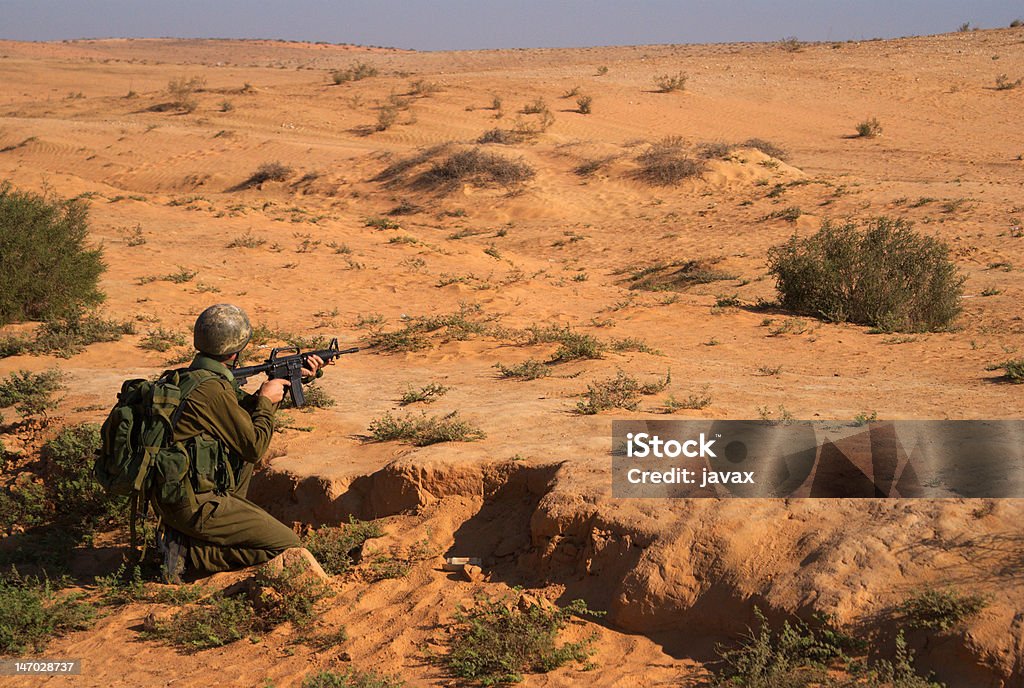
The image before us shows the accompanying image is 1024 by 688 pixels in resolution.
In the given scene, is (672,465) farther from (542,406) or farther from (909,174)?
(909,174)

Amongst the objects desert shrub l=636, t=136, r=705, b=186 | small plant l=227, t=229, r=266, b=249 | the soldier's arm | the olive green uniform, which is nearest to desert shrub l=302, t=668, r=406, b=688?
the olive green uniform

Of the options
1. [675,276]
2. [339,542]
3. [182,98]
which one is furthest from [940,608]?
[182,98]

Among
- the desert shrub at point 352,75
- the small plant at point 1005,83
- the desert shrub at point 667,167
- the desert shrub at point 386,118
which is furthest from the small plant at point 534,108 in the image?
the small plant at point 1005,83

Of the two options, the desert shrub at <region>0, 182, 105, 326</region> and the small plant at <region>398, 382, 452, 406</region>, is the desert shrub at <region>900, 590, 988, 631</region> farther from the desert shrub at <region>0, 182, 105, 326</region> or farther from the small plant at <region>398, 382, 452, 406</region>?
the desert shrub at <region>0, 182, 105, 326</region>

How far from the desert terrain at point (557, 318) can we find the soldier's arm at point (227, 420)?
2.79 feet

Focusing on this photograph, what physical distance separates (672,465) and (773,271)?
7202 millimetres

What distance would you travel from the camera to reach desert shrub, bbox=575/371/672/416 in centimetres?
597

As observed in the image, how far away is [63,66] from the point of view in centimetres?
4344

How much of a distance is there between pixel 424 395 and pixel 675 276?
299 inches

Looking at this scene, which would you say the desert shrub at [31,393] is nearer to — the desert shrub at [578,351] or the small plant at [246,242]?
the desert shrub at [578,351]

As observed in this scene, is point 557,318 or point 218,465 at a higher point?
point 557,318

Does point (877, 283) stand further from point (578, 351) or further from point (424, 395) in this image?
point (424, 395)

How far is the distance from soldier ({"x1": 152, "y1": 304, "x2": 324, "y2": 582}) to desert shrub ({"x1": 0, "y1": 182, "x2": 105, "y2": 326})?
576cm

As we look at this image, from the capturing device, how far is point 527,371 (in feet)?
23.8
